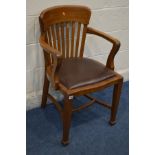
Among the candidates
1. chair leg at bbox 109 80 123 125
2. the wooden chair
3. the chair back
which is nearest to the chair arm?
the wooden chair

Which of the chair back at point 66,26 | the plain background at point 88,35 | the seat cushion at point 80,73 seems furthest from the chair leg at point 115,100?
the plain background at point 88,35

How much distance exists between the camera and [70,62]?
80.5 inches

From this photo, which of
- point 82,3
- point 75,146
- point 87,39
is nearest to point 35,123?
point 75,146

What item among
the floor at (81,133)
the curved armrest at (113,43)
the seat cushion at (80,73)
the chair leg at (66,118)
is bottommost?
the floor at (81,133)

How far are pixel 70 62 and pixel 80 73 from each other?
0.18 metres

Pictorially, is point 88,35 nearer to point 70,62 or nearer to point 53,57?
point 70,62

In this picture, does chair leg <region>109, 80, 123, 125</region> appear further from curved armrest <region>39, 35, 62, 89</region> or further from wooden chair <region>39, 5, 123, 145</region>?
curved armrest <region>39, 35, 62, 89</region>

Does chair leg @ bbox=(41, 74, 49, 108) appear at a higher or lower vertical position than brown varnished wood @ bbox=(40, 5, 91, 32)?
lower

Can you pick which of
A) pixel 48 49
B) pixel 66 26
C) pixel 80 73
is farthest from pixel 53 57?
pixel 66 26

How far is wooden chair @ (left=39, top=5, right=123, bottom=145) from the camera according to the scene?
1787 millimetres

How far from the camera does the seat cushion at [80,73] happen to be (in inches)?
71.4
